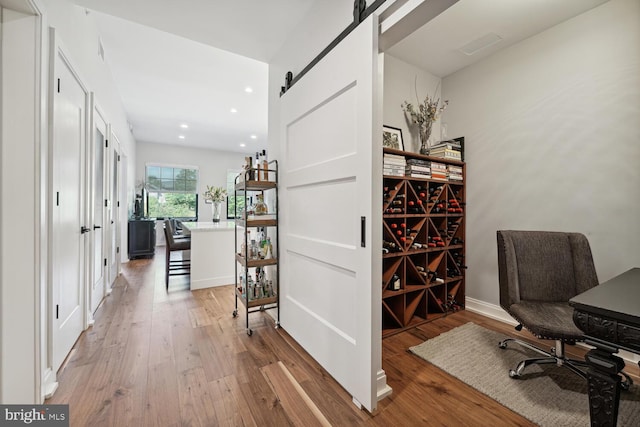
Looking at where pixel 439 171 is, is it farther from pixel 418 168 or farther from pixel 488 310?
pixel 488 310

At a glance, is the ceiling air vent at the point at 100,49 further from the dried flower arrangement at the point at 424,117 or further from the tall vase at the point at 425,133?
the tall vase at the point at 425,133

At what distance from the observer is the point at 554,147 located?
220 centimetres

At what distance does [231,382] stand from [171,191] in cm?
739

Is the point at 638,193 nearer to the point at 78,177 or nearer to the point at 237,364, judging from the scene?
the point at 237,364

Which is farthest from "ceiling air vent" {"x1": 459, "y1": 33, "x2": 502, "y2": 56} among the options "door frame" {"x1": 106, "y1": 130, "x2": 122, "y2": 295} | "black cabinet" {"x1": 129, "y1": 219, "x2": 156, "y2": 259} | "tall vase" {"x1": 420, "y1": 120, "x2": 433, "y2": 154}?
"black cabinet" {"x1": 129, "y1": 219, "x2": 156, "y2": 259}

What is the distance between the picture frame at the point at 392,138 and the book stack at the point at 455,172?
1.97ft

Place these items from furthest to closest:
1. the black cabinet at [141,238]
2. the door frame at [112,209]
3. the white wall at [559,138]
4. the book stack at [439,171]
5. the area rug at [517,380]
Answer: the black cabinet at [141,238] → the door frame at [112,209] → the book stack at [439,171] → the white wall at [559,138] → the area rug at [517,380]

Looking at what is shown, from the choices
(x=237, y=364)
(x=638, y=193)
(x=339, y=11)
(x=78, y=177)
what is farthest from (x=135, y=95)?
(x=638, y=193)

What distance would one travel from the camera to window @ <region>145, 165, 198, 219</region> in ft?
24.3

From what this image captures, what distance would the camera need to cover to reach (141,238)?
18.3ft

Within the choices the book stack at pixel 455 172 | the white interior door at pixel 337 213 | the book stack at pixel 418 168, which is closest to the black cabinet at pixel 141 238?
the white interior door at pixel 337 213

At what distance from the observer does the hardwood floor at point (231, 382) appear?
1.34m

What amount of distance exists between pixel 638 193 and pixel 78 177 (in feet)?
13.8

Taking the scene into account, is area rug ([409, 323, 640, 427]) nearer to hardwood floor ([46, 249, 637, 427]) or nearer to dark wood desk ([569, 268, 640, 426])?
hardwood floor ([46, 249, 637, 427])
